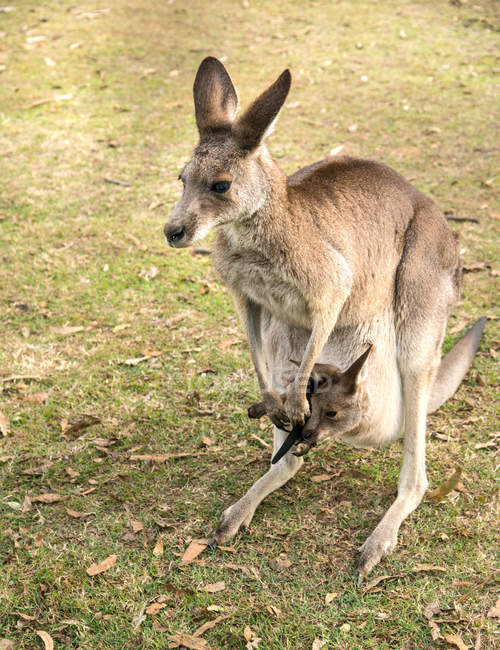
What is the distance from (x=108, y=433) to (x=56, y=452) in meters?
0.25

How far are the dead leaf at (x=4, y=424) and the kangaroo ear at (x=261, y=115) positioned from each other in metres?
1.79

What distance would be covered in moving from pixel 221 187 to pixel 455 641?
1.60 metres

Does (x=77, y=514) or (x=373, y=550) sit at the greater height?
(x=373, y=550)

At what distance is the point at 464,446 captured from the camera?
3146 millimetres

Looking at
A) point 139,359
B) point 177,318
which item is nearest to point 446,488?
point 139,359

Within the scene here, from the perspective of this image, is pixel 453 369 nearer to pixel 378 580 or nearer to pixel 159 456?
pixel 378 580

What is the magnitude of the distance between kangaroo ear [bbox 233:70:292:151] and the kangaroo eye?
0.45ft

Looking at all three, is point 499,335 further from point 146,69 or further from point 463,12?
point 463,12

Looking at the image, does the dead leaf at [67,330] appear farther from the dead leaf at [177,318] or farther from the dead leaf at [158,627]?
the dead leaf at [158,627]

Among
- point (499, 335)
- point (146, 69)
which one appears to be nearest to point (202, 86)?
point (499, 335)

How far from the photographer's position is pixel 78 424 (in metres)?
3.26

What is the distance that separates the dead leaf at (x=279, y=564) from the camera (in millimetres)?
2551

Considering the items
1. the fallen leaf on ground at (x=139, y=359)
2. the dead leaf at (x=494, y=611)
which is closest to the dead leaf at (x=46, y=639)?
the dead leaf at (x=494, y=611)

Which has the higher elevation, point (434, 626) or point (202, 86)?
point (202, 86)
